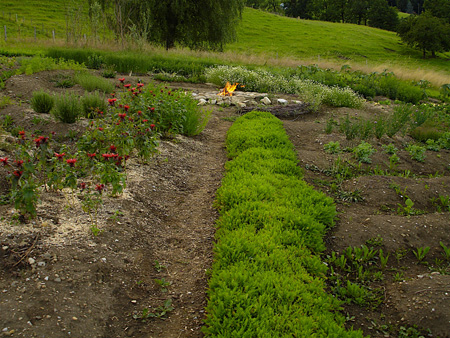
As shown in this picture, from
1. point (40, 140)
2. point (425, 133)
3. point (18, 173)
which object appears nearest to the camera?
point (18, 173)

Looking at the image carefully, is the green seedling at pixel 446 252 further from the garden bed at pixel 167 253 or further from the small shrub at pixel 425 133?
the small shrub at pixel 425 133

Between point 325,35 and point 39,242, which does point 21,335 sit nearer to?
point 39,242

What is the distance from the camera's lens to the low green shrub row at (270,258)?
266cm

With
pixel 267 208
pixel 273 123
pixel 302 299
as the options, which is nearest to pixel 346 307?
pixel 302 299

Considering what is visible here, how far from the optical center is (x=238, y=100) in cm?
1016

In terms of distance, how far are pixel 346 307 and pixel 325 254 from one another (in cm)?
72

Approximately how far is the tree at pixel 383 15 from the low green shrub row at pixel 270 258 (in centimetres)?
6411

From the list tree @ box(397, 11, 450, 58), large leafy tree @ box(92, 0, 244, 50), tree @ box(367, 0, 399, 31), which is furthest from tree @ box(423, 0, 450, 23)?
large leafy tree @ box(92, 0, 244, 50)

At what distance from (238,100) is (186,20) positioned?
11656 mm

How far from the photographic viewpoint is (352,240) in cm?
389

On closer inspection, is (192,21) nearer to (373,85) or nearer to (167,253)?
(373,85)

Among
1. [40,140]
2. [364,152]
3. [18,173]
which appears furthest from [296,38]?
[18,173]

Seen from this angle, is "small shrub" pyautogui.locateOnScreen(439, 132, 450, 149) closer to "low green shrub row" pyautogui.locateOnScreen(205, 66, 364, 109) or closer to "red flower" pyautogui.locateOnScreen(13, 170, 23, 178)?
"low green shrub row" pyautogui.locateOnScreen(205, 66, 364, 109)

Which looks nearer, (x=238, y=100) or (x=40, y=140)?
(x=40, y=140)
